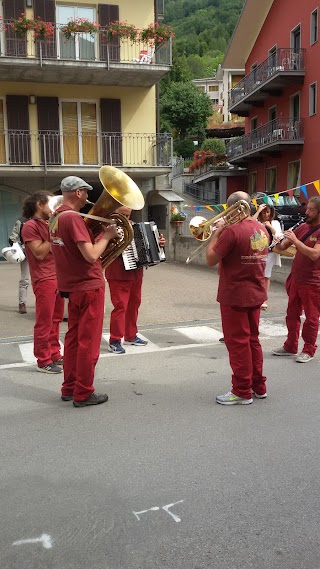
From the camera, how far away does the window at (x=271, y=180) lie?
86.4ft

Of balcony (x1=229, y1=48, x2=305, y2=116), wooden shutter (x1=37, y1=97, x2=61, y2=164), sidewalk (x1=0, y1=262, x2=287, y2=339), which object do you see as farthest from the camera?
balcony (x1=229, y1=48, x2=305, y2=116)

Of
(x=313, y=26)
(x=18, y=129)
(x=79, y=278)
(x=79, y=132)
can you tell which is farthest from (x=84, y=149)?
(x=79, y=278)

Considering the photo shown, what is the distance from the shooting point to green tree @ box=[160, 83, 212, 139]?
46500 millimetres

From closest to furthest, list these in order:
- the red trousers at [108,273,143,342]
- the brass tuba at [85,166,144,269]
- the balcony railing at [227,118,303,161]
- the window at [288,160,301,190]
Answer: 1. the brass tuba at [85,166,144,269]
2. the red trousers at [108,273,143,342]
3. the balcony railing at [227,118,303,161]
4. the window at [288,160,301,190]

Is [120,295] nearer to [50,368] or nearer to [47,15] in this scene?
[50,368]

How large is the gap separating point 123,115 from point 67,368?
16.1 m

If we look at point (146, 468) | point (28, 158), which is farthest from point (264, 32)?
point (146, 468)

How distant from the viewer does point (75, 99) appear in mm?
18609

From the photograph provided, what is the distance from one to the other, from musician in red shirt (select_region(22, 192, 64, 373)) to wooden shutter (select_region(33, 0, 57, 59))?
44.9 feet

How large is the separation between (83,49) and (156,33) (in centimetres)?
257

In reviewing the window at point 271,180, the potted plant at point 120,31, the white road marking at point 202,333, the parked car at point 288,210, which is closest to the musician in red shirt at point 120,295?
the white road marking at point 202,333

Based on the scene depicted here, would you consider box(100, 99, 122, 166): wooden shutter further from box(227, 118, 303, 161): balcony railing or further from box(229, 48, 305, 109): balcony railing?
box(229, 48, 305, 109): balcony railing

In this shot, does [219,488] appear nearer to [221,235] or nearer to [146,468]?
[146,468]

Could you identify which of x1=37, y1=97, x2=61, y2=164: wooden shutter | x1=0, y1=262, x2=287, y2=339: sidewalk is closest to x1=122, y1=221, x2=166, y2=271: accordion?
Result: x1=0, y1=262, x2=287, y2=339: sidewalk
